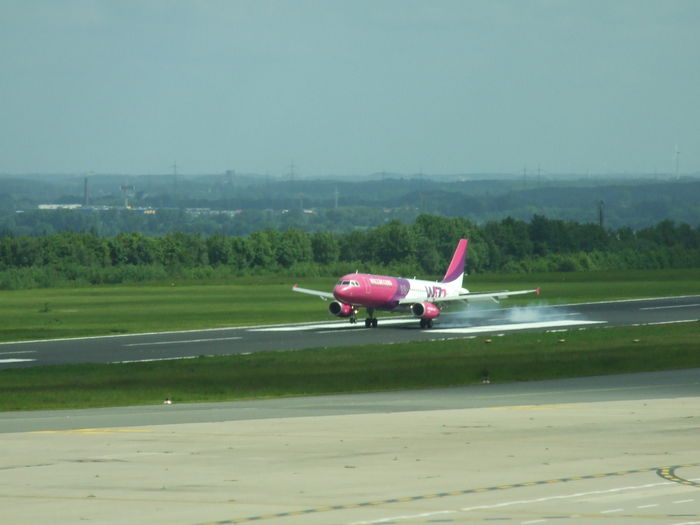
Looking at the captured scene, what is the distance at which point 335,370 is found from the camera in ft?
167

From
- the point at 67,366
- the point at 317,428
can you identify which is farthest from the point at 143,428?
the point at 67,366

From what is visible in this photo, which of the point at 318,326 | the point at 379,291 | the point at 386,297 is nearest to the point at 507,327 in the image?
the point at 386,297

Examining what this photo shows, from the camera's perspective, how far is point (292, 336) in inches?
2810

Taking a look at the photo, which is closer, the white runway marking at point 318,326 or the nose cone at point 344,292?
the nose cone at point 344,292

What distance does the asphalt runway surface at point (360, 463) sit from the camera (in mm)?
20406

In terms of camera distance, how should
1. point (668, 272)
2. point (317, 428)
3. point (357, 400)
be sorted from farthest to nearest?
point (668, 272) → point (357, 400) → point (317, 428)

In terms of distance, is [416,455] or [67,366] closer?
[416,455]

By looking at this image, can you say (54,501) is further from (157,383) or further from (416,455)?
(157,383)

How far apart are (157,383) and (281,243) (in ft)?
425

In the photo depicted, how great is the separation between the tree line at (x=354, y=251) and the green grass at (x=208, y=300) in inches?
460

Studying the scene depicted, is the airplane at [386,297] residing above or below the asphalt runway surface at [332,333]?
above

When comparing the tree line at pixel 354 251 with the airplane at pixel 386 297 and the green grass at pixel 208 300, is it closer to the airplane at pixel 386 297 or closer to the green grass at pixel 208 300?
the green grass at pixel 208 300

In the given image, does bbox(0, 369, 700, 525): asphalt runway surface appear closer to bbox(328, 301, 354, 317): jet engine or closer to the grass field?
the grass field

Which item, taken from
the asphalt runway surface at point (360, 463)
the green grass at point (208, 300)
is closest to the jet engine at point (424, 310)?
the green grass at point (208, 300)
